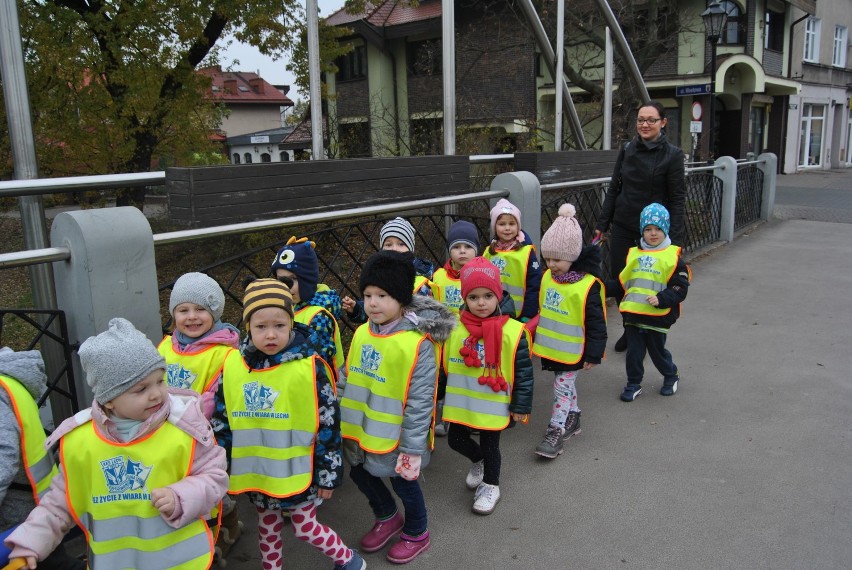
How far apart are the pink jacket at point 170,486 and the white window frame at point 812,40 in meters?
30.0

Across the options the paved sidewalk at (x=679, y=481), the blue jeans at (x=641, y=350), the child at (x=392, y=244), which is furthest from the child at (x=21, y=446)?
the blue jeans at (x=641, y=350)

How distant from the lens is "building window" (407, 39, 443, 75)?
1852cm

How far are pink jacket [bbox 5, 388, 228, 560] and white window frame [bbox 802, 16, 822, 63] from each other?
30033 millimetres

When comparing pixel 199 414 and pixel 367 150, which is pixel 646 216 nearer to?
pixel 199 414

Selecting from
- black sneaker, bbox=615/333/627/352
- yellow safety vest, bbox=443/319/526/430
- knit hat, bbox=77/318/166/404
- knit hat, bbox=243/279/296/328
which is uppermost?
knit hat, bbox=243/279/296/328

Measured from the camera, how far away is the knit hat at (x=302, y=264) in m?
2.84

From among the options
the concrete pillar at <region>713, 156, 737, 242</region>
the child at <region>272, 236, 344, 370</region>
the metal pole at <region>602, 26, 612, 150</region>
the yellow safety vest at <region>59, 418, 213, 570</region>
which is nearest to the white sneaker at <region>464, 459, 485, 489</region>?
the child at <region>272, 236, 344, 370</region>

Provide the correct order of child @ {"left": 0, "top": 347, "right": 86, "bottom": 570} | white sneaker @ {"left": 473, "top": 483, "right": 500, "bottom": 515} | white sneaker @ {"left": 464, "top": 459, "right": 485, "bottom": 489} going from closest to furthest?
child @ {"left": 0, "top": 347, "right": 86, "bottom": 570} → white sneaker @ {"left": 473, "top": 483, "right": 500, "bottom": 515} → white sneaker @ {"left": 464, "top": 459, "right": 485, "bottom": 489}

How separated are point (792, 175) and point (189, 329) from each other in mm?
26669

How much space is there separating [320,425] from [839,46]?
34.0 m

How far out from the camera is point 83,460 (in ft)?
6.26

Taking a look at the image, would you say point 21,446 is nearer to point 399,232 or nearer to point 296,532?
point 296,532

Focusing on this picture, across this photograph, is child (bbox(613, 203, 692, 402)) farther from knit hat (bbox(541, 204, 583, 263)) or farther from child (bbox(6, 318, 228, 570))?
child (bbox(6, 318, 228, 570))

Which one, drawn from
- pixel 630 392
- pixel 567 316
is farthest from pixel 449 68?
pixel 630 392
